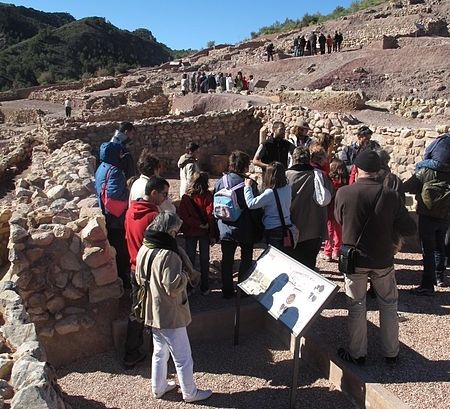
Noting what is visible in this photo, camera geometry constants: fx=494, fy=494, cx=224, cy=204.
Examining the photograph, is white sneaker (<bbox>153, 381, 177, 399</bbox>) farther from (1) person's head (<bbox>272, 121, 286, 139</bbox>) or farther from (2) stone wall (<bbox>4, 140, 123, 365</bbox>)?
(1) person's head (<bbox>272, 121, 286, 139</bbox>)

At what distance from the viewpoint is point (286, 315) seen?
4.23 meters

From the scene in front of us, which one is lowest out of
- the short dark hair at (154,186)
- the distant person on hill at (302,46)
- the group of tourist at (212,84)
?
the short dark hair at (154,186)

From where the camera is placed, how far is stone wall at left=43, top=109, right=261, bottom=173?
13.1 meters

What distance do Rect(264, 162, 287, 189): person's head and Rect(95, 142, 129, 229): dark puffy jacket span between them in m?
1.69

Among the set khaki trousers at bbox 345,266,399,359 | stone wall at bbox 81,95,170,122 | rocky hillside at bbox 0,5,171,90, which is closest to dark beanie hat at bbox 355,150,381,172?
khaki trousers at bbox 345,266,399,359

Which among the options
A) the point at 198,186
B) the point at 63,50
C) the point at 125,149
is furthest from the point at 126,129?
the point at 63,50

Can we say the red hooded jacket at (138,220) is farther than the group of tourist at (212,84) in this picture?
No

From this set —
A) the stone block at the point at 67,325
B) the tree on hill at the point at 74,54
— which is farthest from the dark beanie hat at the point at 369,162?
the tree on hill at the point at 74,54

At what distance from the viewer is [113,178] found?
5789 millimetres

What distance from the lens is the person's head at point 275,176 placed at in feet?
17.1

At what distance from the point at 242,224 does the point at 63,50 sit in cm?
7636

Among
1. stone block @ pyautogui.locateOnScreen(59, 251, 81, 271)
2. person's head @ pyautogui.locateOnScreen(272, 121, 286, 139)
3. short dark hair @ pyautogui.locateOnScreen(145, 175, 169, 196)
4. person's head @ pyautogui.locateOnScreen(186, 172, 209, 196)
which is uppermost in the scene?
person's head @ pyautogui.locateOnScreen(272, 121, 286, 139)

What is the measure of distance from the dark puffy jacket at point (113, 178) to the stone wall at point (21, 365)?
5.30ft

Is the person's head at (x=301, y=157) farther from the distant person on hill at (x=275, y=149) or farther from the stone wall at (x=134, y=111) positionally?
the stone wall at (x=134, y=111)
